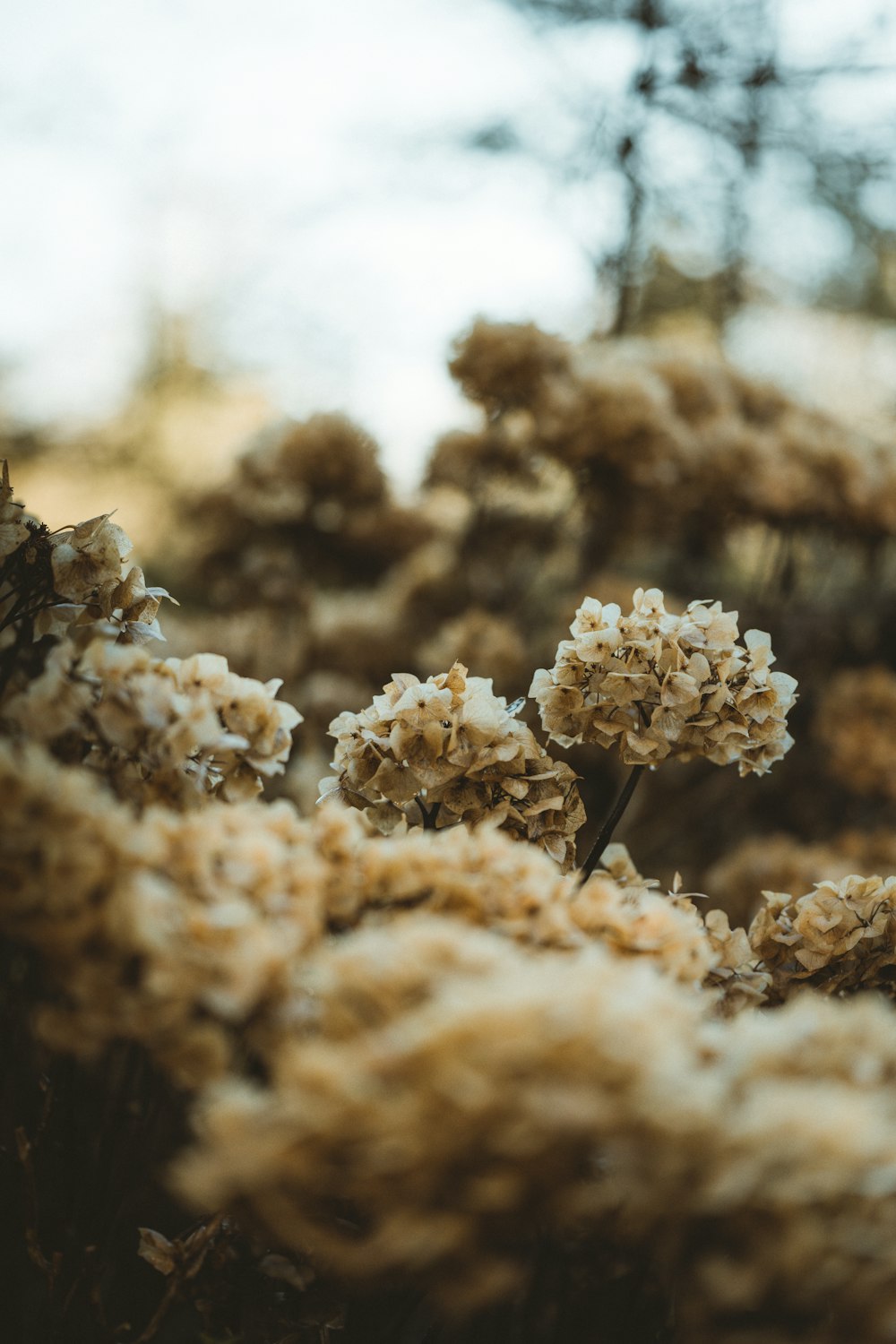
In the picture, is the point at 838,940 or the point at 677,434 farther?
the point at 677,434

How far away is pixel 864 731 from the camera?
3135mm

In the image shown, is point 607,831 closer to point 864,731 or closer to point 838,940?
point 838,940

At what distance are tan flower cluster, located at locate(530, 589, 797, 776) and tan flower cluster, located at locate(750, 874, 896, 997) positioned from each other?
20cm

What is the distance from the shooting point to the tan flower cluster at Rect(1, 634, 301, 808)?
893mm

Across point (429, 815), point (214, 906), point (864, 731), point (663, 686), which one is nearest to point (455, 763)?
point (429, 815)

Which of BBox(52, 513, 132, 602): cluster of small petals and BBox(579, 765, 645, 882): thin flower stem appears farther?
BBox(579, 765, 645, 882): thin flower stem

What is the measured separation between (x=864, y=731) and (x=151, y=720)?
112 inches

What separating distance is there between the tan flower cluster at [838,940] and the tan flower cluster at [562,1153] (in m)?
0.45

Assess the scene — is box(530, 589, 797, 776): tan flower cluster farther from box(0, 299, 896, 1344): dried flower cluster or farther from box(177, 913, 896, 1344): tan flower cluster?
box(177, 913, 896, 1344): tan flower cluster

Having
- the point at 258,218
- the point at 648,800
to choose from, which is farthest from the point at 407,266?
the point at 648,800

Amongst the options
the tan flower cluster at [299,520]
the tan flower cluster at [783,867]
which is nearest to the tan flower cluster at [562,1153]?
the tan flower cluster at [783,867]

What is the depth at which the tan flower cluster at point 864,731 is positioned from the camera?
3.09 meters

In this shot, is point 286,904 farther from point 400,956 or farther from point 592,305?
point 592,305

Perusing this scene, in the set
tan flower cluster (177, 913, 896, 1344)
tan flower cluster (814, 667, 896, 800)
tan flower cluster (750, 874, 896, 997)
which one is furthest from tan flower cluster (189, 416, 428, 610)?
tan flower cluster (177, 913, 896, 1344)
